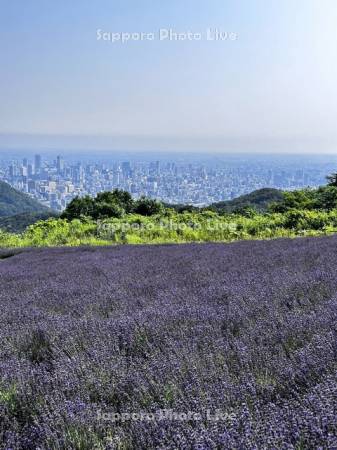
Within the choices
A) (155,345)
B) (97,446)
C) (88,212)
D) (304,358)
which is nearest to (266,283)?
(155,345)

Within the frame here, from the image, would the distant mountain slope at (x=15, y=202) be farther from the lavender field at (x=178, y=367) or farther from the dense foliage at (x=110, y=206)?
the lavender field at (x=178, y=367)

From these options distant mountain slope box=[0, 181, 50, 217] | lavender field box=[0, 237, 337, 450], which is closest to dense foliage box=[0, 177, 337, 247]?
lavender field box=[0, 237, 337, 450]

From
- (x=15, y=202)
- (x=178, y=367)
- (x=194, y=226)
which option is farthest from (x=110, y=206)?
(x=15, y=202)

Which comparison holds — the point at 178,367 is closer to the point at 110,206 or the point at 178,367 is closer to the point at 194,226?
the point at 194,226

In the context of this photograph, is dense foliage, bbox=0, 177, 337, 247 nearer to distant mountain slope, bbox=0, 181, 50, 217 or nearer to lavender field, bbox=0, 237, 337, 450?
lavender field, bbox=0, 237, 337, 450

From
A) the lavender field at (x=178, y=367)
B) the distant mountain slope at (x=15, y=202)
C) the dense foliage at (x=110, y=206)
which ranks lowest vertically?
the distant mountain slope at (x=15, y=202)

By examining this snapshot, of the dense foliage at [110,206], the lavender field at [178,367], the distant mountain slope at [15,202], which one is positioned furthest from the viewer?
the distant mountain slope at [15,202]

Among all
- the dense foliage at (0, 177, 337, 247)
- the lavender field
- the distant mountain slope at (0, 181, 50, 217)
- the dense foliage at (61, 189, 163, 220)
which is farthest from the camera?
the distant mountain slope at (0, 181, 50, 217)

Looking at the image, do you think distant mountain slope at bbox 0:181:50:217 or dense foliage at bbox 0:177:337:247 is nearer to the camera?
dense foliage at bbox 0:177:337:247

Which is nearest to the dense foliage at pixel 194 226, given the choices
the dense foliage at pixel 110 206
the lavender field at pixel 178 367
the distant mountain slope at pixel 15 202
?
the dense foliage at pixel 110 206
